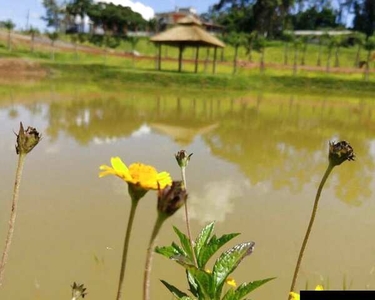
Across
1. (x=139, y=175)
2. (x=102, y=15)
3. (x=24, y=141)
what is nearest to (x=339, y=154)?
(x=139, y=175)

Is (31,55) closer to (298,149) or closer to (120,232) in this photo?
(298,149)

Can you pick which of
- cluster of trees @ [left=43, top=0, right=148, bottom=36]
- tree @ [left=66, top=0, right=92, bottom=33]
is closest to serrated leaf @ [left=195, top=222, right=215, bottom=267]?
cluster of trees @ [left=43, top=0, right=148, bottom=36]

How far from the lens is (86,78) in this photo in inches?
803

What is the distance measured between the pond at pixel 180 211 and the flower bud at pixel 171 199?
174 cm

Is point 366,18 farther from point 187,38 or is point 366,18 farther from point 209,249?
point 209,249

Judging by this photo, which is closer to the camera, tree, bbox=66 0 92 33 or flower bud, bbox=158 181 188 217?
flower bud, bbox=158 181 188 217

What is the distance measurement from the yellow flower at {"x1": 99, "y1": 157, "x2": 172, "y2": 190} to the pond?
163 cm

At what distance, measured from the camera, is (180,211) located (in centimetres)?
345

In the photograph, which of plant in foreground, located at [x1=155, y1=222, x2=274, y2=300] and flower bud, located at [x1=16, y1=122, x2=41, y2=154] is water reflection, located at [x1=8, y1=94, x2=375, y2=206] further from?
flower bud, located at [x1=16, y1=122, x2=41, y2=154]

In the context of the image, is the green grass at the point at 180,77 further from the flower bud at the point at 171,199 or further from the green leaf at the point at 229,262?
the flower bud at the point at 171,199

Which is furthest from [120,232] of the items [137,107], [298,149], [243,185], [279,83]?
[279,83]

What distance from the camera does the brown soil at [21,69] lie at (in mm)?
20250

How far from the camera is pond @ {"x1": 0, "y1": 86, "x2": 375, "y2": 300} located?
97.2 inches

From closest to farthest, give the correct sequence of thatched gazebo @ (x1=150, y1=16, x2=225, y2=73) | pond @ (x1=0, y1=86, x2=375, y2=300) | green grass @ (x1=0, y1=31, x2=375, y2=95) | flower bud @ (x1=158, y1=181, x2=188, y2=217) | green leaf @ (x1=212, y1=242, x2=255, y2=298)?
flower bud @ (x1=158, y1=181, x2=188, y2=217)
green leaf @ (x1=212, y1=242, x2=255, y2=298)
pond @ (x1=0, y1=86, x2=375, y2=300)
green grass @ (x1=0, y1=31, x2=375, y2=95)
thatched gazebo @ (x1=150, y1=16, x2=225, y2=73)
